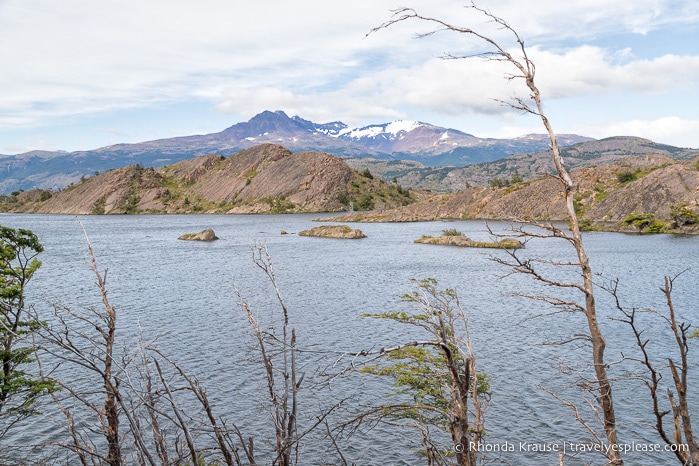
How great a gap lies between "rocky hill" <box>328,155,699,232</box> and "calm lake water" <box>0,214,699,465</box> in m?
21.1

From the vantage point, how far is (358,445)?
24.9m

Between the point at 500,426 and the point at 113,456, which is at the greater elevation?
the point at 113,456

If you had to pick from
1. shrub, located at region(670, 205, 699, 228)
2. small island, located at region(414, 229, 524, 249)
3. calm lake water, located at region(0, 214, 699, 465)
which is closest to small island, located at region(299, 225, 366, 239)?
small island, located at region(414, 229, 524, 249)

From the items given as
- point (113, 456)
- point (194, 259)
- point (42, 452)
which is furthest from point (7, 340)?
point (194, 259)

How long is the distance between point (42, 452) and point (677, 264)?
75379mm

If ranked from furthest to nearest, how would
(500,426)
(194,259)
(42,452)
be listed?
(194,259) → (500,426) → (42,452)

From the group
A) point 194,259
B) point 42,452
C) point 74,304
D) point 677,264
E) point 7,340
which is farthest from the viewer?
point 194,259

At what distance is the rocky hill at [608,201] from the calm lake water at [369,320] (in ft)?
69.3

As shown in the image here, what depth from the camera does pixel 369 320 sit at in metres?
44.4

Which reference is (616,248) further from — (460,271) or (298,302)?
(298,302)

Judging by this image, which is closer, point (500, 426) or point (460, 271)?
point (500, 426)

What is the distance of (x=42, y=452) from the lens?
923 inches

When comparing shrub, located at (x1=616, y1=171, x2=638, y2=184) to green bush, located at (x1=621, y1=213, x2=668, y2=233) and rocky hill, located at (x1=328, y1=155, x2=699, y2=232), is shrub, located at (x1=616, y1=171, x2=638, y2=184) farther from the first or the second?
green bush, located at (x1=621, y1=213, x2=668, y2=233)

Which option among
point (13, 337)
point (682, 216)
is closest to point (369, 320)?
point (13, 337)
